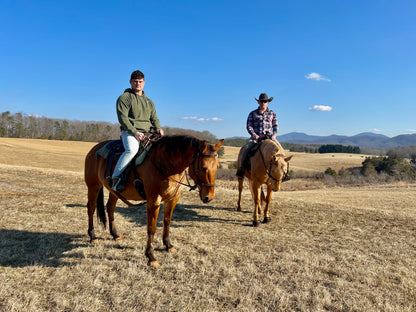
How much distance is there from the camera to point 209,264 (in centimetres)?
460

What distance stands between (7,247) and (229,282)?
181 inches

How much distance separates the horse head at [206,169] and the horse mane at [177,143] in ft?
0.69

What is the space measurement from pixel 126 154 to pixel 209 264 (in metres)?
2.68

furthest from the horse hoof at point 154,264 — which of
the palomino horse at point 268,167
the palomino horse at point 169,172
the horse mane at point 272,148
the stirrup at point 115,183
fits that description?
the horse mane at point 272,148

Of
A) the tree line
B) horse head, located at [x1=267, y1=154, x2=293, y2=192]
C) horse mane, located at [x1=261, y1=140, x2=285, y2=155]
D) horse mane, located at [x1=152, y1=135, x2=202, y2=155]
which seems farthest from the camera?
the tree line

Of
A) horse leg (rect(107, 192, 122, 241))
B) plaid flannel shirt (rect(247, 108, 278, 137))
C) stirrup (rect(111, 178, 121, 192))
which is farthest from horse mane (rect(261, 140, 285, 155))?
horse leg (rect(107, 192, 122, 241))

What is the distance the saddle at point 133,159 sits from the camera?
4.61 meters

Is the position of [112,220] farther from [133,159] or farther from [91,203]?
[133,159]

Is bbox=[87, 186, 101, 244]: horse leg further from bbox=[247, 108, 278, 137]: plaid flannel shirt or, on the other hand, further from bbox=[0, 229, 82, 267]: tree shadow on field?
bbox=[247, 108, 278, 137]: plaid flannel shirt

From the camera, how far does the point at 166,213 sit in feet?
16.5

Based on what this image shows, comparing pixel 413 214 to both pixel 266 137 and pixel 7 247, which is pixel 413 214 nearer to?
pixel 266 137

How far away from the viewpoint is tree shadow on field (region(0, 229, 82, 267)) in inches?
174

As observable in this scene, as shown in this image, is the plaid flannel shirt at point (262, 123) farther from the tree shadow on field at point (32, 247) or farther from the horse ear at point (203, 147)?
the tree shadow on field at point (32, 247)

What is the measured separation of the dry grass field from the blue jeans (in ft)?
5.83
